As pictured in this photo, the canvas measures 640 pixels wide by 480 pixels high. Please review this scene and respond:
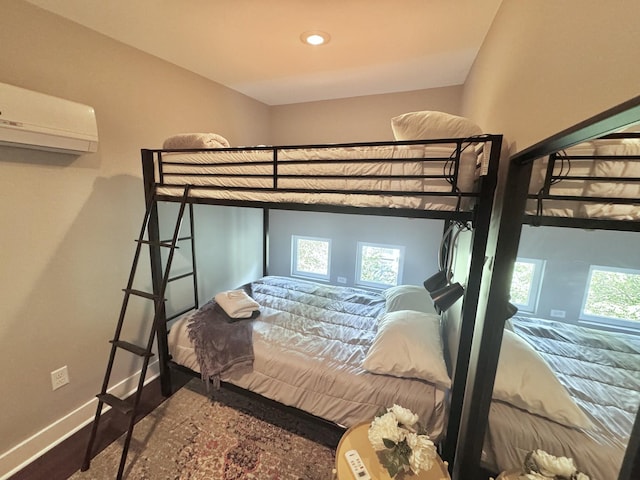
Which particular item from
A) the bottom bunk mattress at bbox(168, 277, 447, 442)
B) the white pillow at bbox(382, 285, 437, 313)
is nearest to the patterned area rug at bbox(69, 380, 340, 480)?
the bottom bunk mattress at bbox(168, 277, 447, 442)

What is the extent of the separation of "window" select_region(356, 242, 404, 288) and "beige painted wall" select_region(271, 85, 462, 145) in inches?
51.1

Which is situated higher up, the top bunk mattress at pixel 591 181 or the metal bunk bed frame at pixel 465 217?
the top bunk mattress at pixel 591 181

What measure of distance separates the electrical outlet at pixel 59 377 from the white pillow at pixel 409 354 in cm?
204

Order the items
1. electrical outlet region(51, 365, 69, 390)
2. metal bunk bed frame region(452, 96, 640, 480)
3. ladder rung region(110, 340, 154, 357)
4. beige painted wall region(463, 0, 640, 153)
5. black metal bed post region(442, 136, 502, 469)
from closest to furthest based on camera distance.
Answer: beige painted wall region(463, 0, 640, 153), metal bunk bed frame region(452, 96, 640, 480), black metal bed post region(442, 136, 502, 469), ladder rung region(110, 340, 154, 357), electrical outlet region(51, 365, 69, 390)

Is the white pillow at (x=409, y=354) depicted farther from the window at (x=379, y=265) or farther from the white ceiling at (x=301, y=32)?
the white ceiling at (x=301, y=32)

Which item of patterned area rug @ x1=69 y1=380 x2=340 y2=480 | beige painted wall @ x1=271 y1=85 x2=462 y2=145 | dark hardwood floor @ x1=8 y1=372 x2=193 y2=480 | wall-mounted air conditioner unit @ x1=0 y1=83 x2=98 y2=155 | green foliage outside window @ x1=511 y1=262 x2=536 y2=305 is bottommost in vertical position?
dark hardwood floor @ x1=8 y1=372 x2=193 y2=480

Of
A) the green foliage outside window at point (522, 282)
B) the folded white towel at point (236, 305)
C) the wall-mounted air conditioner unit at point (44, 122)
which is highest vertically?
the wall-mounted air conditioner unit at point (44, 122)

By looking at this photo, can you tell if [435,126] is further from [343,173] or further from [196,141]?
[196,141]

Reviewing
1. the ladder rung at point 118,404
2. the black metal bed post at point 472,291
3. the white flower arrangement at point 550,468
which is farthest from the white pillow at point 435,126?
the ladder rung at point 118,404

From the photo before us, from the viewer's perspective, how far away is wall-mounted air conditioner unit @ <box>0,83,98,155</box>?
135cm

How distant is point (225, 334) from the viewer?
196 cm

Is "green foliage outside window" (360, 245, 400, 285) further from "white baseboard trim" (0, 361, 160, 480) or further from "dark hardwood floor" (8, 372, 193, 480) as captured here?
"white baseboard trim" (0, 361, 160, 480)

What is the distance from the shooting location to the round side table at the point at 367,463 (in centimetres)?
114

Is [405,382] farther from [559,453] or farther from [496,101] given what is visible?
[496,101]
